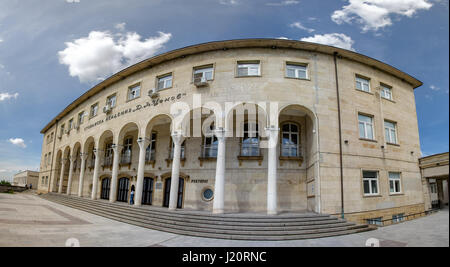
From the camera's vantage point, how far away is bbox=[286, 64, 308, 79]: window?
45.5 ft

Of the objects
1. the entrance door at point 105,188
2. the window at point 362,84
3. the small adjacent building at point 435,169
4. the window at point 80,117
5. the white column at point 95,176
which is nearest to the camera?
the small adjacent building at point 435,169

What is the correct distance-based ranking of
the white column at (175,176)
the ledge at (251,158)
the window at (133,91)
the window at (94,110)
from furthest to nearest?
the window at (94,110) < the window at (133,91) < the ledge at (251,158) < the white column at (175,176)

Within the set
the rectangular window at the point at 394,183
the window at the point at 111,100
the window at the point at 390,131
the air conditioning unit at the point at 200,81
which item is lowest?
the rectangular window at the point at 394,183

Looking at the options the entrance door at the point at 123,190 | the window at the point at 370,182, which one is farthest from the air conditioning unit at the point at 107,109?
the window at the point at 370,182

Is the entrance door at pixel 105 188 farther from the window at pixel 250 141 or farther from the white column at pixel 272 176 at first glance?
the white column at pixel 272 176

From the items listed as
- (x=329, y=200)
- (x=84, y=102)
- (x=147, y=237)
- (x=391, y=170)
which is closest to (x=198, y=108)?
(x=147, y=237)

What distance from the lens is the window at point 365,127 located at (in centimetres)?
1396

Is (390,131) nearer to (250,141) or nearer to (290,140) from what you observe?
(290,140)

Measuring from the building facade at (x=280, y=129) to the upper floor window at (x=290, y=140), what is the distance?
64 mm

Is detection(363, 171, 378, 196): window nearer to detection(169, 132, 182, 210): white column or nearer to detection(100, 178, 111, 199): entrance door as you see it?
detection(169, 132, 182, 210): white column

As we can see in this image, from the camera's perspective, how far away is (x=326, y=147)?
1256cm

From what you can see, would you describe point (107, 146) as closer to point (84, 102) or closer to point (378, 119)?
point (84, 102)
